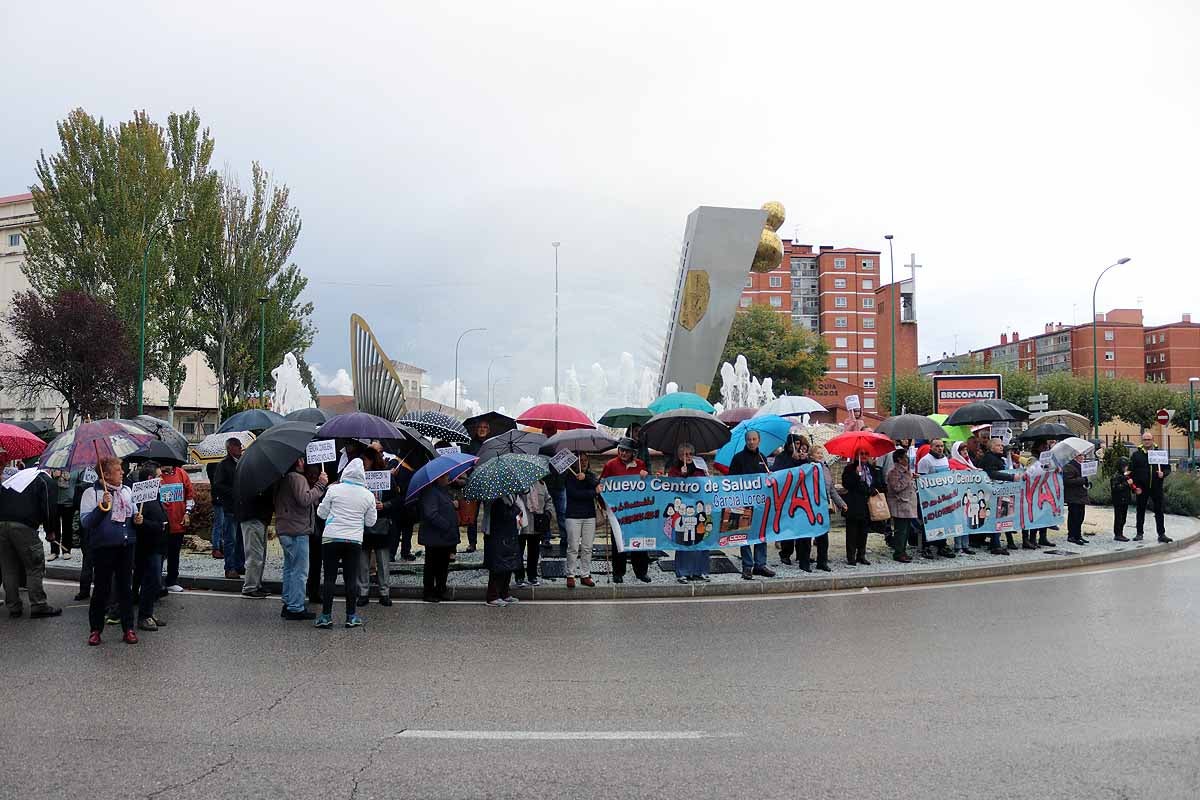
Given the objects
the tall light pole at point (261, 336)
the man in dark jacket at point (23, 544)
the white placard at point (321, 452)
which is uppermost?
the tall light pole at point (261, 336)

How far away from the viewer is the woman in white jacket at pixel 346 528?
901cm

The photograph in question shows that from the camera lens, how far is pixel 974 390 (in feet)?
101

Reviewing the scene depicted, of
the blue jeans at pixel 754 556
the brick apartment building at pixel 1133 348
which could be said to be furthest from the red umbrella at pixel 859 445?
the brick apartment building at pixel 1133 348

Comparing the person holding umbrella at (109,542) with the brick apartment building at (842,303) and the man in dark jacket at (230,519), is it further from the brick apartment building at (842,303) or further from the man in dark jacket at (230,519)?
the brick apartment building at (842,303)

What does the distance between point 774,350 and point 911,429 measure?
59405 millimetres

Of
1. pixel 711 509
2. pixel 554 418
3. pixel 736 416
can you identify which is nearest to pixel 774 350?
pixel 736 416

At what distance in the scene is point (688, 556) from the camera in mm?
11898

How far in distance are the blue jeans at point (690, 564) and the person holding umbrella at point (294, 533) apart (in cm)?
459

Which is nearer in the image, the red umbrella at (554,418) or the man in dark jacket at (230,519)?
the man in dark jacket at (230,519)

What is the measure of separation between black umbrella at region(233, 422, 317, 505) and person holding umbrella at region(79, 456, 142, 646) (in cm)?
121

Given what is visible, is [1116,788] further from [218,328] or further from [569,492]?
[218,328]

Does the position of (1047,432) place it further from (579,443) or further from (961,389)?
(961,389)

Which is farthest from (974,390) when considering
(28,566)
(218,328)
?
(218,328)

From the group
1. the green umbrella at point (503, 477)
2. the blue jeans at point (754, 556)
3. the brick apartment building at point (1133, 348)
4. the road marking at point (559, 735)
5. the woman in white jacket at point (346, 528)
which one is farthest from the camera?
the brick apartment building at point (1133, 348)
